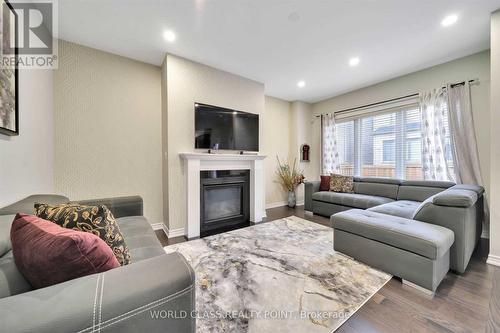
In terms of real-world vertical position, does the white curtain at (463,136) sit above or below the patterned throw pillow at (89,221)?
above

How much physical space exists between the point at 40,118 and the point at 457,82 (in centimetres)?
544

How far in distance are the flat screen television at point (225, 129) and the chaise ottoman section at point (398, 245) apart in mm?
2017

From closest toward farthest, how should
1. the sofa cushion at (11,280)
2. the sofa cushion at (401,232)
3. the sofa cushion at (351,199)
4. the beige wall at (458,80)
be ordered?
the sofa cushion at (11,280), the sofa cushion at (401,232), the beige wall at (458,80), the sofa cushion at (351,199)

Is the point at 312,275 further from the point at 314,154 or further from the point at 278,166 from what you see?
the point at 314,154

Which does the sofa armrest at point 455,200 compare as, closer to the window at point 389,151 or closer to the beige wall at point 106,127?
the window at point 389,151

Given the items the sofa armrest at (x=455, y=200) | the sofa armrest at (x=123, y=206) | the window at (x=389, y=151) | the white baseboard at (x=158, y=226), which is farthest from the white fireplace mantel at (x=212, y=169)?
the window at (x=389, y=151)

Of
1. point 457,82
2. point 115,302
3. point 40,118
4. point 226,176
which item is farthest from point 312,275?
point 457,82

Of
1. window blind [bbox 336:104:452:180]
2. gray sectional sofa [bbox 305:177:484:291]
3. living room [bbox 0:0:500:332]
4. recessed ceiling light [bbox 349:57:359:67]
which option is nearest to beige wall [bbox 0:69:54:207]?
living room [bbox 0:0:500:332]

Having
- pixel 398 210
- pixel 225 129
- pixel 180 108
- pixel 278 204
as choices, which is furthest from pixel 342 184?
pixel 180 108

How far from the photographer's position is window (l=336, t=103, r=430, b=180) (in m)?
3.42

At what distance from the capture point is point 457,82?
2875 millimetres

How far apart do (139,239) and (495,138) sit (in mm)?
3631

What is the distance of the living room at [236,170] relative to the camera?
744mm

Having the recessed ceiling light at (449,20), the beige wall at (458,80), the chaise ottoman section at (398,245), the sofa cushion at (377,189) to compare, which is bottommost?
the chaise ottoman section at (398,245)
